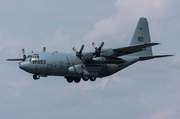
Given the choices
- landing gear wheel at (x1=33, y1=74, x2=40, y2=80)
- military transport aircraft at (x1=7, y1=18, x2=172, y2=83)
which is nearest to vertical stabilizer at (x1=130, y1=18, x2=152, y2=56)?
military transport aircraft at (x1=7, y1=18, x2=172, y2=83)

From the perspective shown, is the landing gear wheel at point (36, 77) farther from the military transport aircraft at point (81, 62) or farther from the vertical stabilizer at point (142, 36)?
the vertical stabilizer at point (142, 36)

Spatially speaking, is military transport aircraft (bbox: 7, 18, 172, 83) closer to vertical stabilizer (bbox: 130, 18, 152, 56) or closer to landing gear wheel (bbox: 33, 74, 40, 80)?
landing gear wheel (bbox: 33, 74, 40, 80)

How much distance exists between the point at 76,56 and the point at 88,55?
1.40 m

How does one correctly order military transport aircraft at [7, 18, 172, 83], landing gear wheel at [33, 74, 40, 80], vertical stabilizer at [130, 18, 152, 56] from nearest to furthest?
military transport aircraft at [7, 18, 172, 83]
landing gear wheel at [33, 74, 40, 80]
vertical stabilizer at [130, 18, 152, 56]

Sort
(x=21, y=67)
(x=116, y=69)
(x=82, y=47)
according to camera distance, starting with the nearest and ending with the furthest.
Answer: (x=21, y=67)
(x=82, y=47)
(x=116, y=69)

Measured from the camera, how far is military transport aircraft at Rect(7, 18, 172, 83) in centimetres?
3478

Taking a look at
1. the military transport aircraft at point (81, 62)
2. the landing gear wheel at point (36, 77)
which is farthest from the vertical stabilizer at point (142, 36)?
the landing gear wheel at point (36, 77)

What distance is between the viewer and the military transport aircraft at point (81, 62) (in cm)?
3478

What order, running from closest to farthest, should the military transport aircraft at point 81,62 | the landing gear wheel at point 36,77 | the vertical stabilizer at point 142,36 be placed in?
the military transport aircraft at point 81,62 → the landing gear wheel at point 36,77 → the vertical stabilizer at point 142,36

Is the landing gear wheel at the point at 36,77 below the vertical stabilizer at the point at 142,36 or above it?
below

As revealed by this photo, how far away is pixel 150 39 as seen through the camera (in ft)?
138

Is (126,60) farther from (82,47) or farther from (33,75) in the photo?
(33,75)

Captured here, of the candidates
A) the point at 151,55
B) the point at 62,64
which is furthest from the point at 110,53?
the point at 151,55

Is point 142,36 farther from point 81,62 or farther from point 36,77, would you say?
point 36,77
